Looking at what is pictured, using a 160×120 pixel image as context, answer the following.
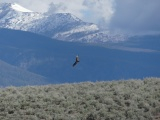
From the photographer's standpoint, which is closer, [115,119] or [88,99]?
[115,119]

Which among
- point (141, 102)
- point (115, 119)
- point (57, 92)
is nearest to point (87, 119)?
point (115, 119)

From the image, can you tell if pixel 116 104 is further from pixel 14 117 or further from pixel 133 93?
pixel 14 117

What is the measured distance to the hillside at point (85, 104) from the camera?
23.5 m

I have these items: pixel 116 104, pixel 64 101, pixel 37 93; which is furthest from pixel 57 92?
pixel 116 104

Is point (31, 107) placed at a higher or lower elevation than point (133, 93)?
lower

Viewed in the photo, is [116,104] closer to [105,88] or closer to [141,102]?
[141,102]

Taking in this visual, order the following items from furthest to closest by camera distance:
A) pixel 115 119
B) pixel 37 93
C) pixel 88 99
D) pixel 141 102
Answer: pixel 37 93 < pixel 88 99 < pixel 141 102 < pixel 115 119

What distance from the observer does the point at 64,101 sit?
25.9 metres

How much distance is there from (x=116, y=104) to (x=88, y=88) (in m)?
5.93

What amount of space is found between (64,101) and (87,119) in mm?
2833

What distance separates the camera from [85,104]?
25266mm

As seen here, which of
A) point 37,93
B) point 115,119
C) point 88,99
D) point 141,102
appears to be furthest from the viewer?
point 37,93

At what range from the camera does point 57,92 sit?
95.5 feet

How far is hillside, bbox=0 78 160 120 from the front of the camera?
2355 centimetres
